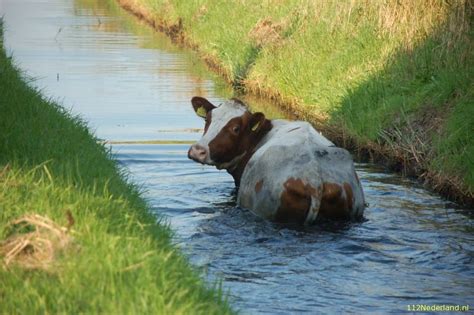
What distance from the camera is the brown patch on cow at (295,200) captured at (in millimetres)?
10188

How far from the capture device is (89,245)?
21.7 ft

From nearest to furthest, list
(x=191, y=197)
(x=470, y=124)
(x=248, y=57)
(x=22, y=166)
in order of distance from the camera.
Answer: (x=22, y=166) < (x=191, y=197) < (x=470, y=124) < (x=248, y=57)

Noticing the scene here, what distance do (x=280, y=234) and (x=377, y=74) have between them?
7.27 meters

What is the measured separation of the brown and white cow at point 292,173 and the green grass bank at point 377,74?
76.8 inches

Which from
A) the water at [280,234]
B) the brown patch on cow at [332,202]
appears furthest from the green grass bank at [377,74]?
the brown patch on cow at [332,202]

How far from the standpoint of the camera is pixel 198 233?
1023cm

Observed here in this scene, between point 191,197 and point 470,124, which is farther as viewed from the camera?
point 470,124

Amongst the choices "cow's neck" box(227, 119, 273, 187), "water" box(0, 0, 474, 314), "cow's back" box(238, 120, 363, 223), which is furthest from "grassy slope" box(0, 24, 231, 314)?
"cow's neck" box(227, 119, 273, 187)

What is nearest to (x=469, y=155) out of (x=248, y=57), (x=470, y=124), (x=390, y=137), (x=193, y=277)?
(x=470, y=124)

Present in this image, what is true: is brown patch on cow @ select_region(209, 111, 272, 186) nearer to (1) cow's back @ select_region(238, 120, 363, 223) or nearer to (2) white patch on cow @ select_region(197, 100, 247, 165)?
(2) white patch on cow @ select_region(197, 100, 247, 165)

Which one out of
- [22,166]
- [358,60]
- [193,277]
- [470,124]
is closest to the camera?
[193,277]

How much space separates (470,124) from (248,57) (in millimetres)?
9273

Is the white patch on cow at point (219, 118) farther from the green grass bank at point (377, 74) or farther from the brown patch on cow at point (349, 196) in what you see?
the green grass bank at point (377, 74)

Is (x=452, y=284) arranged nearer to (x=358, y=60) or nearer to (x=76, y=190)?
(x=76, y=190)
